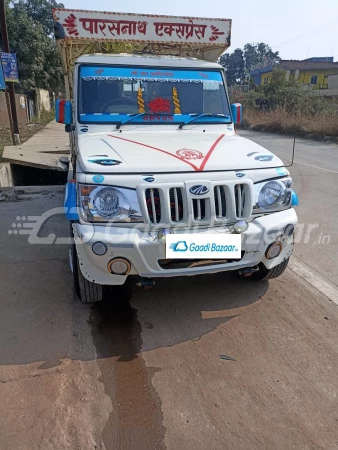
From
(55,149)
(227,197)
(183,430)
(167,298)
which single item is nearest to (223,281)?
(167,298)

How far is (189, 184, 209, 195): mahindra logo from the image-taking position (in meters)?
2.87

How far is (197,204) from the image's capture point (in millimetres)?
2910

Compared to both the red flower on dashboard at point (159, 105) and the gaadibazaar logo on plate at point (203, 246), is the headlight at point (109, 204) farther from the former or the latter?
the red flower on dashboard at point (159, 105)

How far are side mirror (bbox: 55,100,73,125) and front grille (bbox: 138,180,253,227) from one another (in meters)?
1.93

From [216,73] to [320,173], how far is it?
230 inches

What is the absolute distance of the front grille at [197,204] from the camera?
2834 mm

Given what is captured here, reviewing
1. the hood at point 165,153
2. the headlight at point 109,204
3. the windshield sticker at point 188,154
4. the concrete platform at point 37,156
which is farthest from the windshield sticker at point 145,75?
the concrete platform at point 37,156

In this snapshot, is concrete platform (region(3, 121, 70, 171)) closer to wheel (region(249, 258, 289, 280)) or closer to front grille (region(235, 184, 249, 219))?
wheel (region(249, 258, 289, 280))

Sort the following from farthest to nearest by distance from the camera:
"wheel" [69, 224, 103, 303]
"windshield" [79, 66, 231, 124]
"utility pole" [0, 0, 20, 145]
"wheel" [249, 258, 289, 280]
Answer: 1. "utility pole" [0, 0, 20, 145]
2. "windshield" [79, 66, 231, 124]
3. "wheel" [249, 258, 289, 280]
4. "wheel" [69, 224, 103, 303]

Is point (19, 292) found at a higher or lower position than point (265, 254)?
lower

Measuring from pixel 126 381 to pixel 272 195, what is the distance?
1.86 metres

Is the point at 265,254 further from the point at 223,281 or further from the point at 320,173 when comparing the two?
the point at 320,173


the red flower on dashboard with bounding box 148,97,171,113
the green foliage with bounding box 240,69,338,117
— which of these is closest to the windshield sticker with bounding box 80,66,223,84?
the red flower on dashboard with bounding box 148,97,171,113

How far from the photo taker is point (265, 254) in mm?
3127
